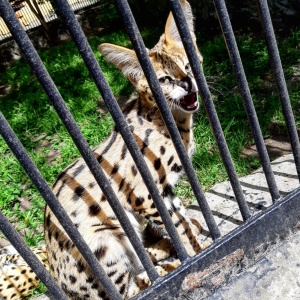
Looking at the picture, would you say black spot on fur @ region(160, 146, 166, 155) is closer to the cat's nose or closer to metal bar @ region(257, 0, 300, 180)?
the cat's nose

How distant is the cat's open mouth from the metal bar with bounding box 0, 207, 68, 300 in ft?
5.68

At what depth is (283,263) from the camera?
180cm

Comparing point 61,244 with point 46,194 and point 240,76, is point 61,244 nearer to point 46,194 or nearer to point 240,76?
point 46,194

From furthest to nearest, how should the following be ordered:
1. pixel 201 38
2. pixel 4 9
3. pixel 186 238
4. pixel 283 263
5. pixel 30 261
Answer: pixel 201 38 → pixel 186 238 → pixel 283 263 → pixel 30 261 → pixel 4 9

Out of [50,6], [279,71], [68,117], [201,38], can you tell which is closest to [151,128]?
[279,71]

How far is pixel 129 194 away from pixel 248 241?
112cm

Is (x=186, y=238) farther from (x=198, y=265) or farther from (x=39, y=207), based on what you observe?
(x=39, y=207)

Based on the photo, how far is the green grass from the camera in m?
4.10

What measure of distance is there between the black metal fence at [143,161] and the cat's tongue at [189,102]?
117 centimetres

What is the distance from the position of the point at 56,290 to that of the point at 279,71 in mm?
1300

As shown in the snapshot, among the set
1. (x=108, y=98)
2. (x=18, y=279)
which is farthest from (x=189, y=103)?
(x=18, y=279)

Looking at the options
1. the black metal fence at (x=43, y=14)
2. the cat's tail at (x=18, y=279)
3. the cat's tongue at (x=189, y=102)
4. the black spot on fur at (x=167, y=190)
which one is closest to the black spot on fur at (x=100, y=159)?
the black spot on fur at (x=167, y=190)

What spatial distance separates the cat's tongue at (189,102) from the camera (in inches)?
114

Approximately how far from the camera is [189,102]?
2945 mm
